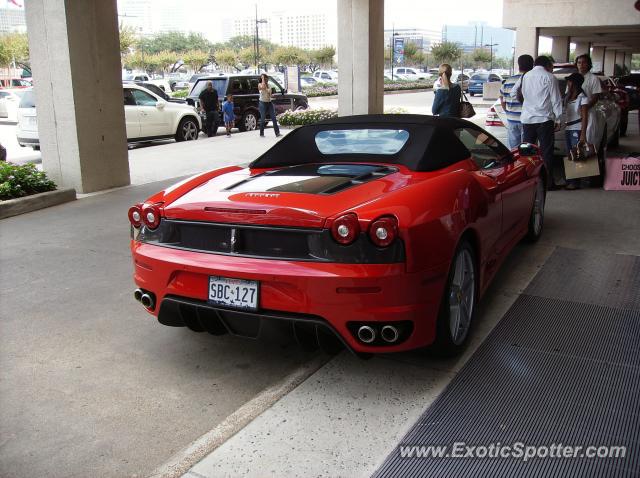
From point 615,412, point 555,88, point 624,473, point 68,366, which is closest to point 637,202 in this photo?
point 555,88

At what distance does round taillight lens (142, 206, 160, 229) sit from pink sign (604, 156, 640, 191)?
7211 mm

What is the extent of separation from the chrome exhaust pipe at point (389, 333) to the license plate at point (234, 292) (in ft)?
2.19

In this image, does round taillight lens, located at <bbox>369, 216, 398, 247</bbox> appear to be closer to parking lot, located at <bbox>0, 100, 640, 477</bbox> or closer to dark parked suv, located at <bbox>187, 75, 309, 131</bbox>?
parking lot, located at <bbox>0, 100, 640, 477</bbox>

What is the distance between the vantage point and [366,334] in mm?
3330

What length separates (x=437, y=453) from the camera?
2.95 metres

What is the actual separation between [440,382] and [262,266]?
118 centimetres

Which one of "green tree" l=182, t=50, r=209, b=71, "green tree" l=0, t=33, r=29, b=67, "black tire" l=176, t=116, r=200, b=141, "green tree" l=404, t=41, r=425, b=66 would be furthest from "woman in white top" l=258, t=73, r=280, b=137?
"green tree" l=404, t=41, r=425, b=66

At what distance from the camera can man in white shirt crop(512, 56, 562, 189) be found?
8.51m

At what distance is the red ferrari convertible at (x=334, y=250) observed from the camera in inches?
130

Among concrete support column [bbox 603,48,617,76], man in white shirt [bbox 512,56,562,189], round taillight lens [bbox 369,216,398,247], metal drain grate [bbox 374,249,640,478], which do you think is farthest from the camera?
concrete support column [bbox 603,48,617,76]

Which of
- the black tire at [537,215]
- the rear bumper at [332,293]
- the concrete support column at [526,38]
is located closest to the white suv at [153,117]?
the black tire at [537,215]

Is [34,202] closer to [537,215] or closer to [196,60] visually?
[537,215]

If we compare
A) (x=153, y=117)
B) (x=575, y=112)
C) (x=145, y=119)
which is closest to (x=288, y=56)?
(x=153, y=117)

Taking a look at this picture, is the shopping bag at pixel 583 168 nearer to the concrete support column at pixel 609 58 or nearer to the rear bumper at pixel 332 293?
the rear bumper at pixel 332 293
